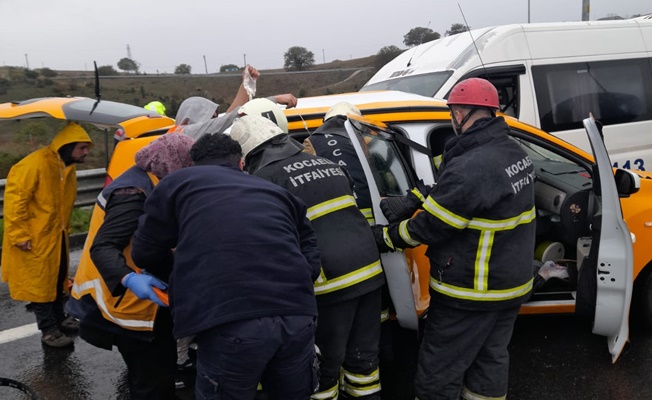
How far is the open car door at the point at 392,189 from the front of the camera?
9.70ft

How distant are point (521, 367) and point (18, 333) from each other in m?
3.76

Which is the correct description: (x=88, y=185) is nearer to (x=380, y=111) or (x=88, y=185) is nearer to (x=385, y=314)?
(x=380, y=111)

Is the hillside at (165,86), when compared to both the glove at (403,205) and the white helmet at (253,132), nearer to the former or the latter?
the white helmet at (253,132)

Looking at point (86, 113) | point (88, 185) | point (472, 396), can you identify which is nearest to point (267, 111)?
point (86, 113)

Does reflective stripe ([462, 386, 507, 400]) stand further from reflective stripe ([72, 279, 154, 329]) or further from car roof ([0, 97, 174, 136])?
car roof ([0, 97, 174, 136])

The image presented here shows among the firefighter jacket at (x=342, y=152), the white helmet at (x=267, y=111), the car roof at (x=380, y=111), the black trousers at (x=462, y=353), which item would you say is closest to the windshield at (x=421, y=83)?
the car roof at (x=380, y=111)

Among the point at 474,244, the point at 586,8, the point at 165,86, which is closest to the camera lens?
the point at 474,244

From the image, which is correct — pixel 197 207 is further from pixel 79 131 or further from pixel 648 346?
pixel 648 346

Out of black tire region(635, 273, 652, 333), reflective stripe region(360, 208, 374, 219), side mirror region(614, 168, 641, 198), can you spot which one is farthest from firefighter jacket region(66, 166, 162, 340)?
black tire region(635, 273, 652, 333)

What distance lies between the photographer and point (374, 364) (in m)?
2.84

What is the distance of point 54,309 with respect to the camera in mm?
4258

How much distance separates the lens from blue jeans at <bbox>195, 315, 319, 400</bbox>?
1.93 meters

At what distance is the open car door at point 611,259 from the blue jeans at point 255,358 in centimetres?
193

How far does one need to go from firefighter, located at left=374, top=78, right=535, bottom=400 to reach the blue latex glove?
3.76ft
